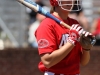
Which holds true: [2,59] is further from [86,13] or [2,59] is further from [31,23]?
[86,13]

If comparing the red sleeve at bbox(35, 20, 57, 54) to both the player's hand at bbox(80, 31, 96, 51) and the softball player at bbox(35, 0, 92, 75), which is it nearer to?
the softball player at bbox(35, 0, 92, 75)

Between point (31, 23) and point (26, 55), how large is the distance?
144cm

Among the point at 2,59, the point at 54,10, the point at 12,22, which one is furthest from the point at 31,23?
the point at 54,10

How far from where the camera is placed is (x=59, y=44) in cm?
401

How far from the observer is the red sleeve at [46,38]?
3.92 meters

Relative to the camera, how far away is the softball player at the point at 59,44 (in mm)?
3889

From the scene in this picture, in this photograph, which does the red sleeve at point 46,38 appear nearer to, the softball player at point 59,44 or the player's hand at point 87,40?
the softball player at point 59,44

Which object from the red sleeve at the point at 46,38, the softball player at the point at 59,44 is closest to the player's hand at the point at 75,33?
the softball player at the point at 59,44

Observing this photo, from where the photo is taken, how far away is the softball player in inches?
153

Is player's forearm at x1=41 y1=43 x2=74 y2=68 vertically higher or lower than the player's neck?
lower

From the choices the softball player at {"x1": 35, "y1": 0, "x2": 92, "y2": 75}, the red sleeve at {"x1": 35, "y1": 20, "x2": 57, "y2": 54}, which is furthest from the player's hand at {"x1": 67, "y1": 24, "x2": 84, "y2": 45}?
the red sleeve at {"x1": 35, "y1": 20, "x2": 57, "y2": 54}

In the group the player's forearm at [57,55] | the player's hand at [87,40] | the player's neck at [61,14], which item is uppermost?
the player's neck at [61,14]

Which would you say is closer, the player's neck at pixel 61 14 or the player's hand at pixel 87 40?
the player's hand at pixel 87 40

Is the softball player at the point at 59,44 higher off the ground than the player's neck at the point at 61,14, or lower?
lower
